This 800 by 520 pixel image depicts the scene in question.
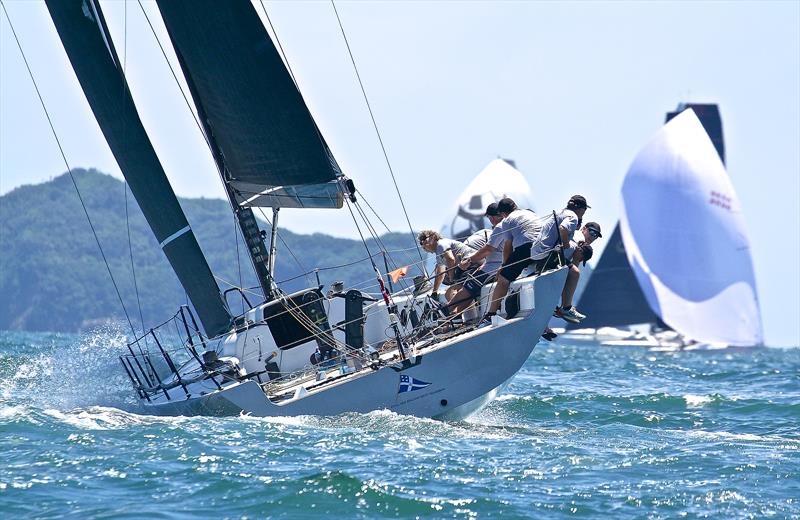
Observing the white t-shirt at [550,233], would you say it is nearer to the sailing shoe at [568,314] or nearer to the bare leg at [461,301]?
the sailing shoe at [568,314]

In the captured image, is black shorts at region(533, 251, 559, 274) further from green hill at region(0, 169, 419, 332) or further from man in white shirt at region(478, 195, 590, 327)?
green hill at region(0, 169, 419, 332)

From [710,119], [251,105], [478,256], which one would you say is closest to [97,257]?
[710,119]

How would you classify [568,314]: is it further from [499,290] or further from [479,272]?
[479,272]

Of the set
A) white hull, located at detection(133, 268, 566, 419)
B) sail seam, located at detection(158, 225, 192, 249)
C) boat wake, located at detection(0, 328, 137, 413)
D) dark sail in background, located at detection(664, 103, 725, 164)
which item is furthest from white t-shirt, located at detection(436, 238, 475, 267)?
dark sail in background, located at detection(664, 103, 725, 164)

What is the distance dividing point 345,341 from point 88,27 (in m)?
4.63

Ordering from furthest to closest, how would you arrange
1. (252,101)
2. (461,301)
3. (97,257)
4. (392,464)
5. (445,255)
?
1. (97,257)
2. (252,101)
3. (445,255)
4. (461,301)
5. (392,464)

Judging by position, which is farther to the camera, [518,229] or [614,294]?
[614,294]

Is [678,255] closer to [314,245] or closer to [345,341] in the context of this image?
[345,341]

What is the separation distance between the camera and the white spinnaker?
152ft

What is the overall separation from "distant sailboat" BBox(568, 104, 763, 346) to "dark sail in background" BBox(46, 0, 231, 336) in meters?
34.1

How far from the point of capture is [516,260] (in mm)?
12141

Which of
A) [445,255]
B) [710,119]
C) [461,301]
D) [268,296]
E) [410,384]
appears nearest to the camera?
[410,384]

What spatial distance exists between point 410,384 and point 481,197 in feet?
129

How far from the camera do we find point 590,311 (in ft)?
184
